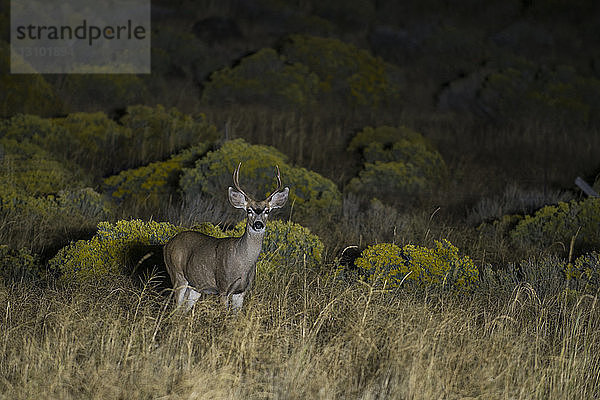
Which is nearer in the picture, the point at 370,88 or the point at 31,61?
the point at 31,61

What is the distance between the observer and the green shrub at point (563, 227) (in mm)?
9336

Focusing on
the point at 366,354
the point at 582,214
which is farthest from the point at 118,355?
the point at 582,214

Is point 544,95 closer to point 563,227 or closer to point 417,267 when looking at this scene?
point 563,227

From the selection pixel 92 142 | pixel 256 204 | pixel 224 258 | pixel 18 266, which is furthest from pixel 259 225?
pixel 92 142

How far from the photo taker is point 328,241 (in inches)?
351

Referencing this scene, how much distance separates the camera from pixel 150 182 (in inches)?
465

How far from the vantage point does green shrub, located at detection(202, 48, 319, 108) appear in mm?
19281

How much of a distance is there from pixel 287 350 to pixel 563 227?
235 inches

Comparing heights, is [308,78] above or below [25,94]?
above

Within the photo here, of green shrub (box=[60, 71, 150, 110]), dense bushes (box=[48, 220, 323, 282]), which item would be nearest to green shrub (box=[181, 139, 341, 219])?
dense bushes (box=[48, 220, 323, 282])

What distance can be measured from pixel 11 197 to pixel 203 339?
5168mm

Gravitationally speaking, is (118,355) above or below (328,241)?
above

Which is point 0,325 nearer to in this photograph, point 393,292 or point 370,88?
point 393,292

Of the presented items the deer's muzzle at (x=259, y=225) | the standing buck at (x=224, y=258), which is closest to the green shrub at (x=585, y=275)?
the standing buck at (x=224, y=258)
